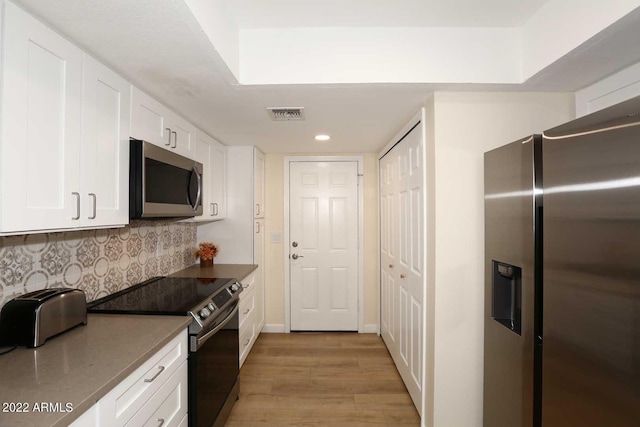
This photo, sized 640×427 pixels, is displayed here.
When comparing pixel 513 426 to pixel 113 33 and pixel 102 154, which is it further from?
pixel 113 33

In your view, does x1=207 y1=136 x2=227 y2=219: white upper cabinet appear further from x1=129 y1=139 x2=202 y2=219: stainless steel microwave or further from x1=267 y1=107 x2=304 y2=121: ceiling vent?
x1=267 y1=107 x2=304 y2=121: ceiling vent

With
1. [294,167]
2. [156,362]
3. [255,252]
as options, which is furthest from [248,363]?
[294,167]

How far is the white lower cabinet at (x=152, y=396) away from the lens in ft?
3.22

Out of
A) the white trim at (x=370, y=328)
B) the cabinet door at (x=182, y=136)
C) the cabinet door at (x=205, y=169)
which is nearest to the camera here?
the cabinet door at (x=182, y=136)

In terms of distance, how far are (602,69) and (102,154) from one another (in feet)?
8.21

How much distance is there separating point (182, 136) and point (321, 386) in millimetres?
2282

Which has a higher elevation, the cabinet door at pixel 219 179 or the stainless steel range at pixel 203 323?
the cabinet door at pixel 219 179

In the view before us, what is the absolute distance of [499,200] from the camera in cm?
155

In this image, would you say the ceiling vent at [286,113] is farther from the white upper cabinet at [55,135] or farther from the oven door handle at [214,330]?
the oven door handle at [214,330]

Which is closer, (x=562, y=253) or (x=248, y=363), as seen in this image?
(x=562, y=253)

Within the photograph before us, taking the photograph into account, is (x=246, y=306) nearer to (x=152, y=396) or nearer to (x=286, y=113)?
(x=152, y=396)

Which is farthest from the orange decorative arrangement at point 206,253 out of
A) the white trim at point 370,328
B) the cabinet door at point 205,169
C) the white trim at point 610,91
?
the white trim at point 610,91

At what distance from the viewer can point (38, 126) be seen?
1077mm

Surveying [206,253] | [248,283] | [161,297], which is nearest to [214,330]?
[161,297]
